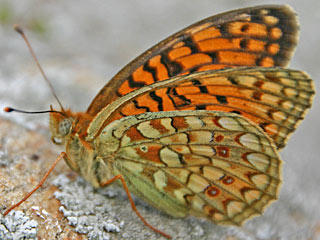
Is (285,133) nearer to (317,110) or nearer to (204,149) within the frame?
(204,149)

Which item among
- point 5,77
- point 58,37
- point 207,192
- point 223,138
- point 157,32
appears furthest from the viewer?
point 157,32

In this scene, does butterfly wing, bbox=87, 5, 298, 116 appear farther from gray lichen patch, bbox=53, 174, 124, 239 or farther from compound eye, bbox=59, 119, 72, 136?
gray lichen patch, bbox=53, 174, 124, 239

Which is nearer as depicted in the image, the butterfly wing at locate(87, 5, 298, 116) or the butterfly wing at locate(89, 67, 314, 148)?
the butterfly wing at locate(89, 67, 314, 148)

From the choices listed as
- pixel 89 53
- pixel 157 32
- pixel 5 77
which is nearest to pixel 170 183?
pixel 5 77

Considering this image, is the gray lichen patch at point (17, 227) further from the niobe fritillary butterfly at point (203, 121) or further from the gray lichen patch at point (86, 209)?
the gray lichen patch at point (86, 209)

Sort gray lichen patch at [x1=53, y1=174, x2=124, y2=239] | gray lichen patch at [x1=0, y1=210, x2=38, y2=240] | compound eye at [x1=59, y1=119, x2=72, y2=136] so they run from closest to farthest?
gray lichen patch at [x1=0, y1=210, x2=38, y2=240]
gray lichen patch at [x1=53, y1=174, x2=124, y2=239]
compound eye at [x1=59, y1=119, x2=72, y2=136]

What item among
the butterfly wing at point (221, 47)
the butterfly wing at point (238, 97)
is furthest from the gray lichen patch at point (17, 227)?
A: the butterfly wing at point (221, 47)

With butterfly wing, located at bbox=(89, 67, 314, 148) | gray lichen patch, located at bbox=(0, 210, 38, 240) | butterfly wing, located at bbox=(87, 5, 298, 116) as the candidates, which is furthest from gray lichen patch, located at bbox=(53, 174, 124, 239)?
butterfly wing, located at bbox=(87, 5, 298, 116)
